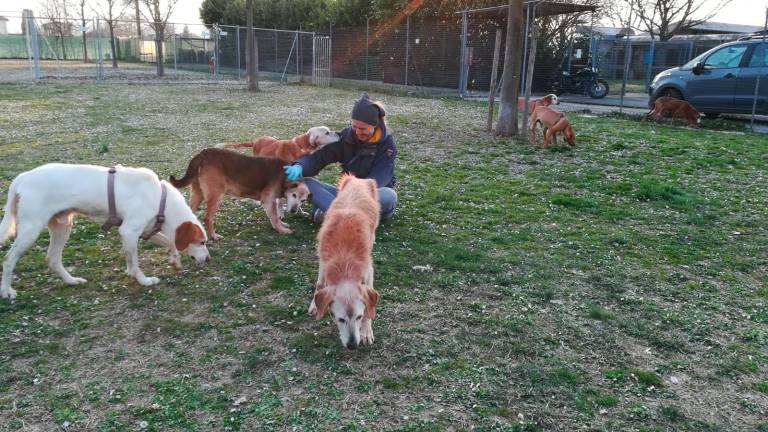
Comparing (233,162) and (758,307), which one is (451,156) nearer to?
(233,162)

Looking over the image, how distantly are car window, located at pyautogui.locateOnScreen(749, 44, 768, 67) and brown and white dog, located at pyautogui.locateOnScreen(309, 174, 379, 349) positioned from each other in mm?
15264

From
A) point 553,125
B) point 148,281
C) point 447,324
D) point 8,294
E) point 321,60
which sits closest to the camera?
point 447,324

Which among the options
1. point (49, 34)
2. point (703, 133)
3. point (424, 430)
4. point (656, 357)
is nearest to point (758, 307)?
point (656, 357)

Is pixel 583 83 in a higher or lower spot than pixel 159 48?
lower

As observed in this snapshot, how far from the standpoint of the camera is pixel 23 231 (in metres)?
4.38

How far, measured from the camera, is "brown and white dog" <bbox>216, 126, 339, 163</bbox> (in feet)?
25.0

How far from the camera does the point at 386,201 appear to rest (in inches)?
253

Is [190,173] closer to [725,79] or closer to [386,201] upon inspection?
[386,201]

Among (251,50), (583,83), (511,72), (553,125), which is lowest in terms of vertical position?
(553,125)

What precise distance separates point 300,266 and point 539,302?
2.40 m

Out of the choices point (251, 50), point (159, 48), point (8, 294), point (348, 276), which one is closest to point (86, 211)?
point (8, 294)

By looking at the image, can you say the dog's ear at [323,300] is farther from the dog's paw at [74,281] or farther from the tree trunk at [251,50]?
the tree trunk at [251,50]

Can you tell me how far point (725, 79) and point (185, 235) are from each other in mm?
16344

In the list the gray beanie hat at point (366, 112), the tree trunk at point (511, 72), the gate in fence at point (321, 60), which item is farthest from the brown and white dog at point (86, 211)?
the gate in fence at point (321, 60)
